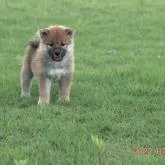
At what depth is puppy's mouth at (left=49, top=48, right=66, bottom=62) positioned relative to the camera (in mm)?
7897

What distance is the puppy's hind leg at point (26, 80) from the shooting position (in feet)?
28.2

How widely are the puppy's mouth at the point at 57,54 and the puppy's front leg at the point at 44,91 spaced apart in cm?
32

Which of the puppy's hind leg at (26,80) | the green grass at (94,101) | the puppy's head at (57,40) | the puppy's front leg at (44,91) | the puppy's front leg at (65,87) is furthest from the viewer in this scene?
the puppy's hind leg at (26,80)

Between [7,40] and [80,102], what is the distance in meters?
5.25

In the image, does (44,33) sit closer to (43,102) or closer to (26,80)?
(43,102)

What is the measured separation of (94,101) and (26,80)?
1.15 m

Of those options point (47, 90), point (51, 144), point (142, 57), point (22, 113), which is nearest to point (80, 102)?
point (47, 90)

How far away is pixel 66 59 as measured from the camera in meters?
8.12

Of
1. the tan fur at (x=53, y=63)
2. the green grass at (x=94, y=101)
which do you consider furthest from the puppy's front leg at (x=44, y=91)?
the green grass at (x=94, y=101)

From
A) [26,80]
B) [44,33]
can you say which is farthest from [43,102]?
[44,33]

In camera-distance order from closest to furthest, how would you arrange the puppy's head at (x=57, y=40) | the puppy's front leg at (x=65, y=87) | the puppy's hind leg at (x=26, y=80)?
1. the puppy's head at (x=57, y=40)
2. the puppy's front leg at (x=65, y=87)
3. the puppy's hind leg at (x=26, y=80)

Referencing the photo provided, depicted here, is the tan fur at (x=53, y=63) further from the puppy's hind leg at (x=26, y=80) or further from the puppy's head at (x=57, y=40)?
the puppy's hind leg at (x=26, y=80)

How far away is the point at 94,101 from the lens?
814cm

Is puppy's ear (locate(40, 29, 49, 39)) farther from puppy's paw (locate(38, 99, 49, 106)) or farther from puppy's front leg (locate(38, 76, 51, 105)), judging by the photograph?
puppy's paw (locate(38, 99, 49, 106))
